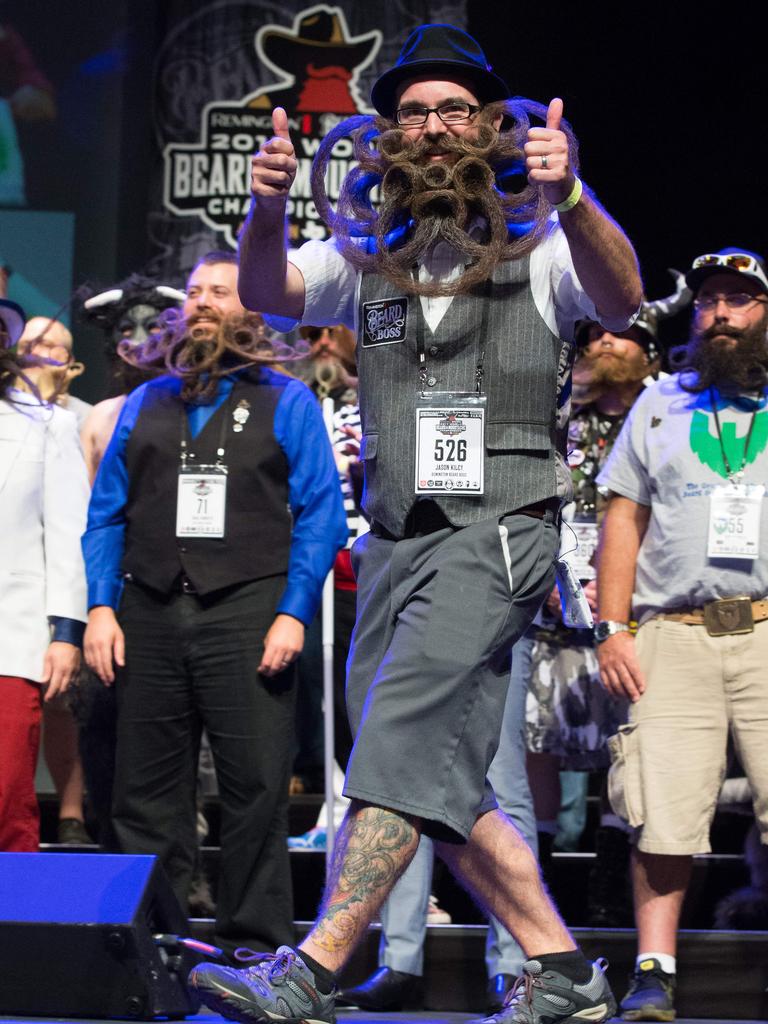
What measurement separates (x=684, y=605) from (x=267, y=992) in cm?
186

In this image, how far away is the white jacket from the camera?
3.62 m

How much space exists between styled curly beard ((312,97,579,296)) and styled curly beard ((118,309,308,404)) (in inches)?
50.9

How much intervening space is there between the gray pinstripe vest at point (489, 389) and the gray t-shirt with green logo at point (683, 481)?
3.81 ft

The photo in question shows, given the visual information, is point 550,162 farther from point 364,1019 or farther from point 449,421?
point 364,1019

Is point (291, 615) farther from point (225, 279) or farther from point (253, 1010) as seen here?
point (253, 1010)

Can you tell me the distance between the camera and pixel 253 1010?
2068 millimetres

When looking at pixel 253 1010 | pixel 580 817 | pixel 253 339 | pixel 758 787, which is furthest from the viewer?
pixel 580 817

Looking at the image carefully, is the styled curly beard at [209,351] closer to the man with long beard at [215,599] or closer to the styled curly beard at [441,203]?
the man with long beard at [215,599]

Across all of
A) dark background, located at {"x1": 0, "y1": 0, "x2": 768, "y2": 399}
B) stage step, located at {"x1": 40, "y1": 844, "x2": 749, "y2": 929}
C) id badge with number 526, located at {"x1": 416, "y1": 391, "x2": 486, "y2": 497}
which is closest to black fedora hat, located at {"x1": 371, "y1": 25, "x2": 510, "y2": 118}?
id badge with number 526, located at {"x1": 416, "y1": 391, "x2": 486, "y2": 497}

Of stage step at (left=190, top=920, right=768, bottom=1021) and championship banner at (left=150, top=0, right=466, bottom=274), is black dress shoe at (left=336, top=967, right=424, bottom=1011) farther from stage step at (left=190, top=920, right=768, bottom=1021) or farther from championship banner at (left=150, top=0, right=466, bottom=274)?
championship banner at (left=150, top=0, right=466, bottom=274)

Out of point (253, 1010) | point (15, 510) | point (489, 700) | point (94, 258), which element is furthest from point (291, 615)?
point (94, 258)

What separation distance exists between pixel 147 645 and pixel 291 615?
1.25ft

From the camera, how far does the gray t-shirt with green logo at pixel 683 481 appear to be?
357 centimetres

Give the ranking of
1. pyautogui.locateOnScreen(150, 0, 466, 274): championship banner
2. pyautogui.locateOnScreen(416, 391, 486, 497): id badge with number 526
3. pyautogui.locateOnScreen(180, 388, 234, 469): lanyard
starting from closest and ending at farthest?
pyautogui.locateOnScreen(416, 391, 486, 497): id badge with number 526, pyautogui.locateOnScreen(180, 388, 234, 469): lanyard, pyautogui.locateOnScreen(150, 0, 466, 274): championship banner
